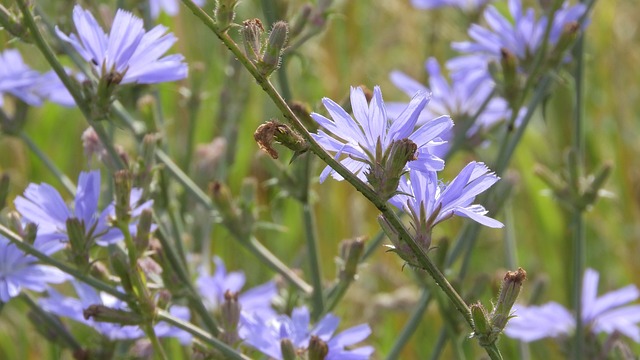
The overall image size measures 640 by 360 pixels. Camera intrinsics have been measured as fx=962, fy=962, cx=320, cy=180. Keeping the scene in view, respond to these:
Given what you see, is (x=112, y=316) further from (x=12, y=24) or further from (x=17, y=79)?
(x=17, y=79)

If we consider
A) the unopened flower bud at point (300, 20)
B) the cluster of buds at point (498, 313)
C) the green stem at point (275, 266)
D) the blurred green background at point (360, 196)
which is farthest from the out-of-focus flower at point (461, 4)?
the cluster of buds at point (498, 313)

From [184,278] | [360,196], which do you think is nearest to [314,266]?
[184,278]

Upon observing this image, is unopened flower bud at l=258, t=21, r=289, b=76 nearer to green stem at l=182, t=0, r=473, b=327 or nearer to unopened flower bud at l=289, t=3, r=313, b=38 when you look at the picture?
green stem at l=182, t=0, r=473, b=327

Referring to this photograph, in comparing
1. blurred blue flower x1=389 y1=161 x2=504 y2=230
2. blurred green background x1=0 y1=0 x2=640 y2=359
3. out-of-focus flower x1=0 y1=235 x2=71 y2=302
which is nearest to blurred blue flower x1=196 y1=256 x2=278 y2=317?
out-of-focus flower x1=0 y1=235 x2=71 y2=302

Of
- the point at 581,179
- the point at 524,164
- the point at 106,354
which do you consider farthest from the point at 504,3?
the point at 106,354

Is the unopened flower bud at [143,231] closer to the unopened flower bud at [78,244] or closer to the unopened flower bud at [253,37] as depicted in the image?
the unopened flower bud at [78,244]

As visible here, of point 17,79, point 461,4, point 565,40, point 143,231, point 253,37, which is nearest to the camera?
point 253,37
